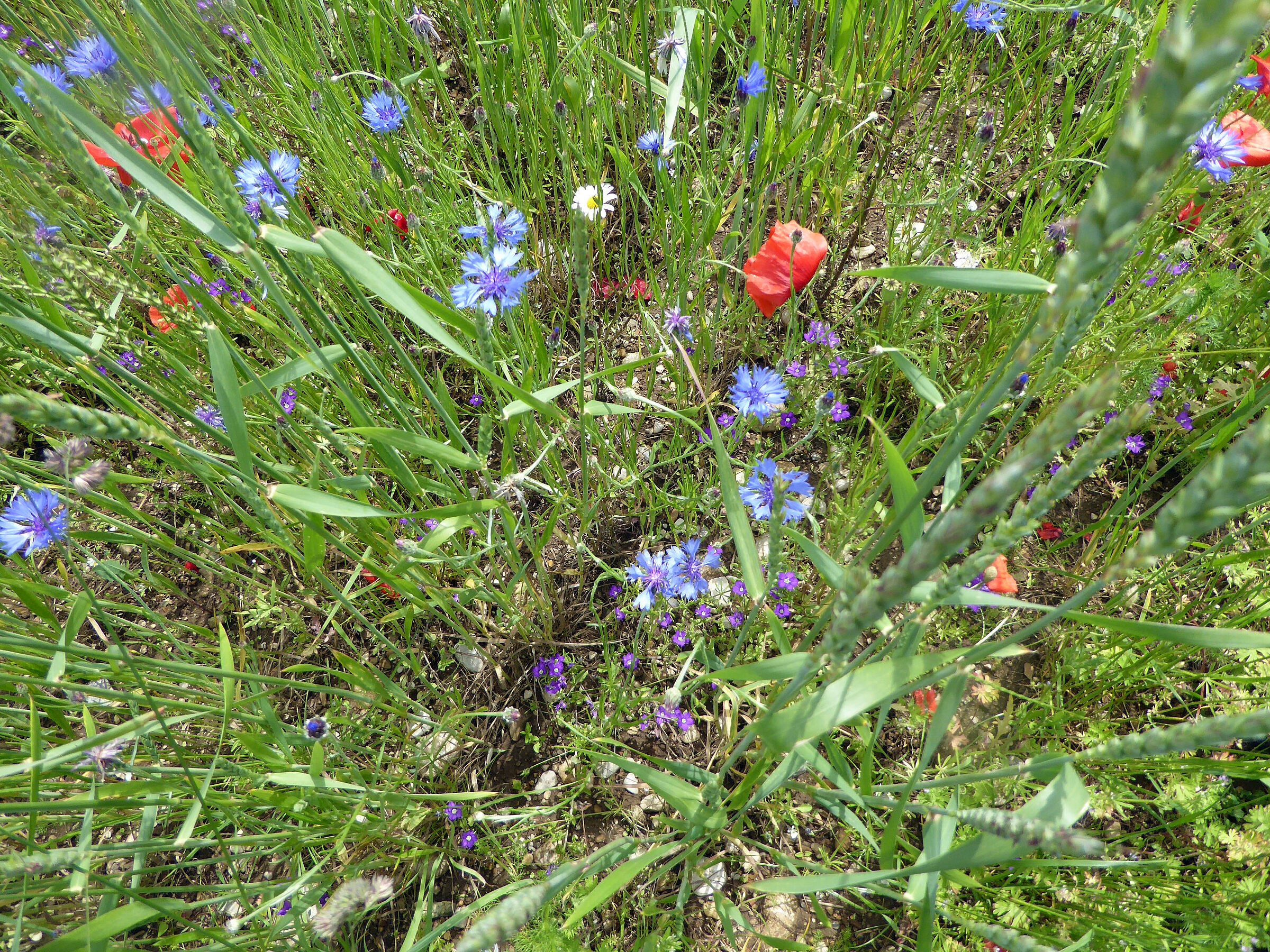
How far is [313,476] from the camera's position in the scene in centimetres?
109

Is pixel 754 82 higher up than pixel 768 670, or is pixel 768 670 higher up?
pixel 754 82

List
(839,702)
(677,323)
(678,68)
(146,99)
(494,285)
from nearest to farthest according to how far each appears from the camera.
A: (839,702) < (146,99) < (494,285) < (678,68) < (677,323)

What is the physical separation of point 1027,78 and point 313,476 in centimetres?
259

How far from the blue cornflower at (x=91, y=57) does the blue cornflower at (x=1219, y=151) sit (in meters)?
2.54

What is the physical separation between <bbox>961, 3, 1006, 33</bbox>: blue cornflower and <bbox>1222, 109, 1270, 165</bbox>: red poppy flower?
66 cm

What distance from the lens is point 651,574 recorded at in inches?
61.6

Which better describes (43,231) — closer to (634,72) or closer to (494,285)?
(494,285)

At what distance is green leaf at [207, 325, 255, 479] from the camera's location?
89 centimetres

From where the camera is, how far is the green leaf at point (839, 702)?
783 millimetres

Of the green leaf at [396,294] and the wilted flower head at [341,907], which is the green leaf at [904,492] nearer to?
the green leaf at [396,294]

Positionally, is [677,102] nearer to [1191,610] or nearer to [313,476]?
[313,476]

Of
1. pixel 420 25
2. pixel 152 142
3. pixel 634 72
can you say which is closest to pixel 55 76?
pixel 152 142

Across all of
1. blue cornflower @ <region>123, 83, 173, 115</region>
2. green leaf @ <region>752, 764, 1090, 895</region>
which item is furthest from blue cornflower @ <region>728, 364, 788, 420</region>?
blue cornflower @ <region>123, 83, 173, 115</region>

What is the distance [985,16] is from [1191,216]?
84 centimetres
